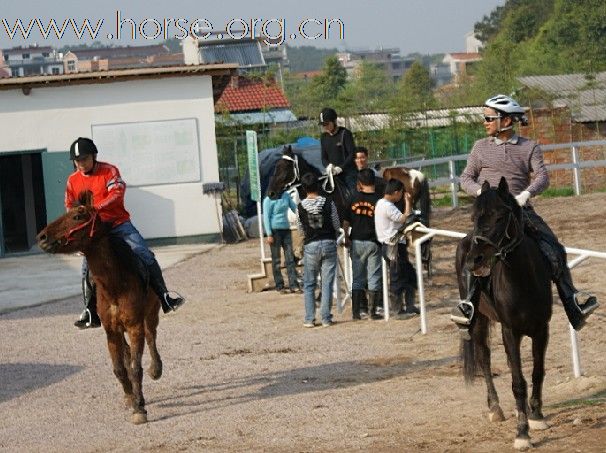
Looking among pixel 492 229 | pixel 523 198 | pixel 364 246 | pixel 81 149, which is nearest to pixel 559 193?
pixel 364 246

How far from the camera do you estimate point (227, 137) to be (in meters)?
36.4

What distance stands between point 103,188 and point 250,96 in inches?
1956

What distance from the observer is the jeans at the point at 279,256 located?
20594 mm

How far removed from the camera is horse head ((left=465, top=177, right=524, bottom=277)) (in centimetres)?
919

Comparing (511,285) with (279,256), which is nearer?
(511,285)

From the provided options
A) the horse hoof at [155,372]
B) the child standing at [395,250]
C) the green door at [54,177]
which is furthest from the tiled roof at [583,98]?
the horse hoof at [155,372]

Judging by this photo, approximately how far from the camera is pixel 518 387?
31.4 ft

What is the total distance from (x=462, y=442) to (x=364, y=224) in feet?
25.2

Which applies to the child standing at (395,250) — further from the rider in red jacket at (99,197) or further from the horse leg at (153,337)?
the rider in red jacket at (99,197)

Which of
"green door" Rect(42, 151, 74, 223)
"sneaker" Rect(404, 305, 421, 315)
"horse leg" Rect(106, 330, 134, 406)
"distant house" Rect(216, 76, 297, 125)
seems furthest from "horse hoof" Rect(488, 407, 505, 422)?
"distant house" Rect(216, 76, 297, 125)

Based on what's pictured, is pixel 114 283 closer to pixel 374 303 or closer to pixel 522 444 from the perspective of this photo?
pixel 522 444

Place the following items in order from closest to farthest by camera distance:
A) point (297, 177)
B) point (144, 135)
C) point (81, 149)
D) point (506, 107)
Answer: point (506, 107) → point (81, 149) → point (297, 177) → point (144, 135)

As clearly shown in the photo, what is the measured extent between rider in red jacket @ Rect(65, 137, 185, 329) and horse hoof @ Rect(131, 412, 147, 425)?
106 cm

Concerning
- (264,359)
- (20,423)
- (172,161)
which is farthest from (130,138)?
(20,423)
